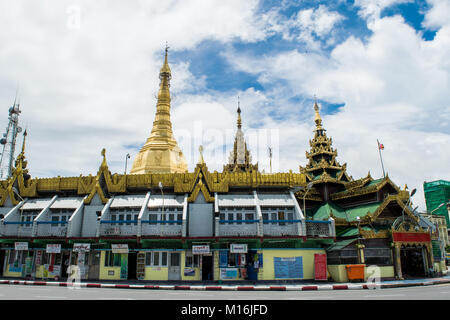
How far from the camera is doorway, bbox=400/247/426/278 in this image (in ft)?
91.6

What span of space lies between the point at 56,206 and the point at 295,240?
65.7ft

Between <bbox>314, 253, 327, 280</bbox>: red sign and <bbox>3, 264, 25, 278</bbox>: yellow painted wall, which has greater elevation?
<bbox>314, 253, 327, 280</bbox>: red sign

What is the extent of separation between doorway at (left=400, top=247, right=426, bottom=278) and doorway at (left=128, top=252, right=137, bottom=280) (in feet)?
73.1

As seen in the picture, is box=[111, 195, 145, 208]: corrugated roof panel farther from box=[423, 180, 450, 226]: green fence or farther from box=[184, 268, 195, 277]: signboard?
box=[423, 180, 450, 226]: green fence

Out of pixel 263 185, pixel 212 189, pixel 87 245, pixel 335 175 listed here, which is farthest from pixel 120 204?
pixel 335 175

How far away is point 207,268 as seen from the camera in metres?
25.2

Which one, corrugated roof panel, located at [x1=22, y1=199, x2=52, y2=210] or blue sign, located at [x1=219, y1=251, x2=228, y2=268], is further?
corrugated roof panel, located at [x1=22, y1=199, x2=52, y2=210]

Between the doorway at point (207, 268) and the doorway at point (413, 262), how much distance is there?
642 inches

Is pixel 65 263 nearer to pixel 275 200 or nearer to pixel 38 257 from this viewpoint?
pixel 38 257

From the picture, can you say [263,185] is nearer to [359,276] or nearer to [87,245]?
[359,276]

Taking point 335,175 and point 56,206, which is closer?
point 56,206

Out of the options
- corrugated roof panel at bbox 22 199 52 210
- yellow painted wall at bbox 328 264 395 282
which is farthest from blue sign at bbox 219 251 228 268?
corrugated roof panel at bbox 22 199 52 210

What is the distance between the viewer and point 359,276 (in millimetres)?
24062

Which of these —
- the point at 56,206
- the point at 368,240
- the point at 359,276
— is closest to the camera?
the point at 359,276
